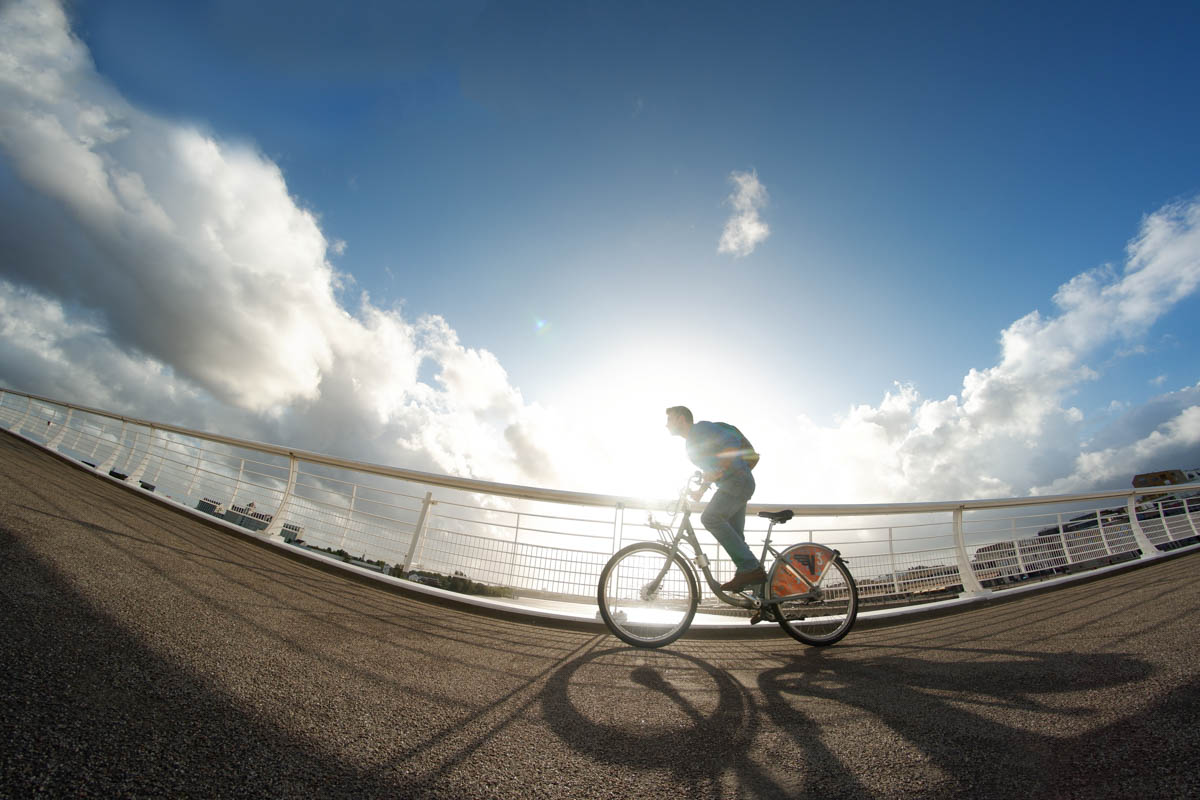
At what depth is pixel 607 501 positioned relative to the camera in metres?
4.33

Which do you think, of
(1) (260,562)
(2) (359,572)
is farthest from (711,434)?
(1) (260,562)

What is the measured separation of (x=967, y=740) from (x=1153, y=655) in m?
1.90

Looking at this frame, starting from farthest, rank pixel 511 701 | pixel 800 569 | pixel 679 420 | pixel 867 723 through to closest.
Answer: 1. pixel 679 420
2. pixel 800 569
3. pixel 511 701
4. pixel 867 723

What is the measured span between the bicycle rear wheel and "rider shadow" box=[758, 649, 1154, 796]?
0.40 m

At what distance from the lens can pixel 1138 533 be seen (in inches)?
291

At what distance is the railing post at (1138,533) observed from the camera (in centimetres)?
734

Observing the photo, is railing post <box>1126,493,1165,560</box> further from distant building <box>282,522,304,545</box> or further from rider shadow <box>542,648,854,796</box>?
distant building <box>282,522,304,545</box>

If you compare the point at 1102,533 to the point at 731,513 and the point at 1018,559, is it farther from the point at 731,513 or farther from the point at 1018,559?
the point at 731,513

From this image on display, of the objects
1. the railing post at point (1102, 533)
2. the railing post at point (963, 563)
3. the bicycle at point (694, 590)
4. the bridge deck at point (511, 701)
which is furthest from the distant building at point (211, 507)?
the railing post at point (1102, 533)

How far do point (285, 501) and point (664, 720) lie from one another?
5.69m

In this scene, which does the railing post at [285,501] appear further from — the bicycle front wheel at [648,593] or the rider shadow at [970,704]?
the rider shadow at [970,704]

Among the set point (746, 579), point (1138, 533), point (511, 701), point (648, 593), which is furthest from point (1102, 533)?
point (511, 701)

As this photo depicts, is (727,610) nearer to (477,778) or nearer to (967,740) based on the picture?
(967,740)

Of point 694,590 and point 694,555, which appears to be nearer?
point 694,590
